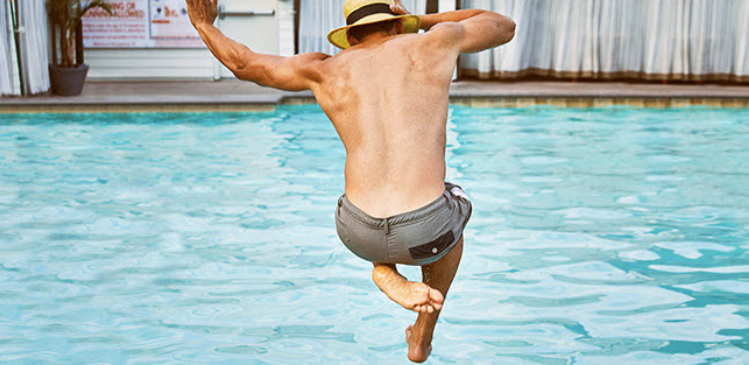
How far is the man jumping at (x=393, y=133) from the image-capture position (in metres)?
2.92

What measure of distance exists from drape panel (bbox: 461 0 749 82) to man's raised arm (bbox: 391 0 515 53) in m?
11.6

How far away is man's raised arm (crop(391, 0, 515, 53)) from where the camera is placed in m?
3.06

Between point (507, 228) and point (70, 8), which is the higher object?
point (70, 8)

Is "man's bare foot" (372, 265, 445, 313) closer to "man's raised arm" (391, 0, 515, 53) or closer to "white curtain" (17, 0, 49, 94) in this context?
"man's raised arm" (391, 0, 515, 53)

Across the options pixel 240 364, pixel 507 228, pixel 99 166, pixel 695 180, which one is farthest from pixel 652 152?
pixel 240 364

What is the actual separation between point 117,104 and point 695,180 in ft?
23.7

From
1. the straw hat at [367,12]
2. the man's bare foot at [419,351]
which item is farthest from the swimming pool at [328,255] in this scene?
the straw hat at [367,12]

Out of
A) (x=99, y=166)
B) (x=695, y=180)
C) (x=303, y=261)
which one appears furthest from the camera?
(x=99, y=166)

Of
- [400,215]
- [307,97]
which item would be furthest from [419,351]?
[307,97]

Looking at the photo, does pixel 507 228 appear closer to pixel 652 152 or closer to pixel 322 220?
pixel 322 220

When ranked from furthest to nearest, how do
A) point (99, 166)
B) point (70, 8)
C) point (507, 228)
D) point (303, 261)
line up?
point (70, 8) < point (99, 166) < point (507, 228) < point (303, 261)

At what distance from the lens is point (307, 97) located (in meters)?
12.4

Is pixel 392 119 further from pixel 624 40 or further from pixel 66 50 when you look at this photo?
pixel 624 40

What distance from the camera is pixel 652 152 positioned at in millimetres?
9930
